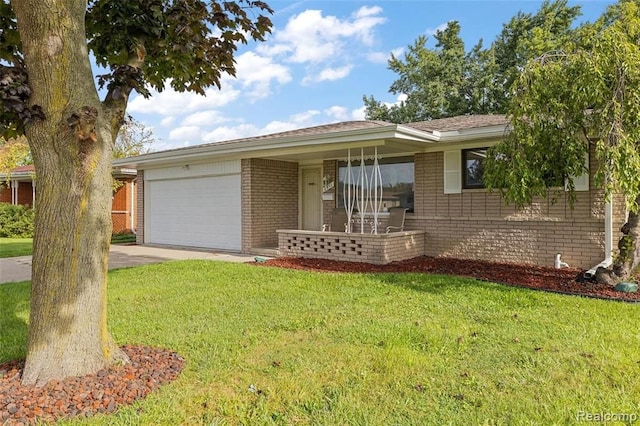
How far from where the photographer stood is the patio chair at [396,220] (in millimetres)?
10125

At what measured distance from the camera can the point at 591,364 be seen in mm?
3545

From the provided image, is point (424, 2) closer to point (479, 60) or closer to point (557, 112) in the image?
point (557, 112)

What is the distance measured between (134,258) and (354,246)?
18.6 feet

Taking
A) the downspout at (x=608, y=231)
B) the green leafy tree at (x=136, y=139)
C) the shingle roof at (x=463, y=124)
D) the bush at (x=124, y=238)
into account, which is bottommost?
the bush at (x=124, y=238)

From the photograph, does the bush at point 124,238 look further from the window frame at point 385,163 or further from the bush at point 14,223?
the window frame at point 385,163

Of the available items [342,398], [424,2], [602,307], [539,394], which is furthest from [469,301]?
[424,2]

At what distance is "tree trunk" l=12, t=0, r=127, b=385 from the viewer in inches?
122

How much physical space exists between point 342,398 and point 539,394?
55.4 inches

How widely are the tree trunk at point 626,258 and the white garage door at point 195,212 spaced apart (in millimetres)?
8386

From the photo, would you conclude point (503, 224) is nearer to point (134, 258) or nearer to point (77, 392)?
point (77, 392)

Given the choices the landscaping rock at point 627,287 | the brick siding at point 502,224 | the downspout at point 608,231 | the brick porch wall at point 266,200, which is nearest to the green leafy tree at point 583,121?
the landscaping rock at point 627,287

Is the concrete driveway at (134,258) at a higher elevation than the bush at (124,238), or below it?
below

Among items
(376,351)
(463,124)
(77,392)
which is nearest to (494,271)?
(463,124)

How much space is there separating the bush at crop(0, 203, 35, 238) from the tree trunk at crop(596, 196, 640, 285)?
20364mm
